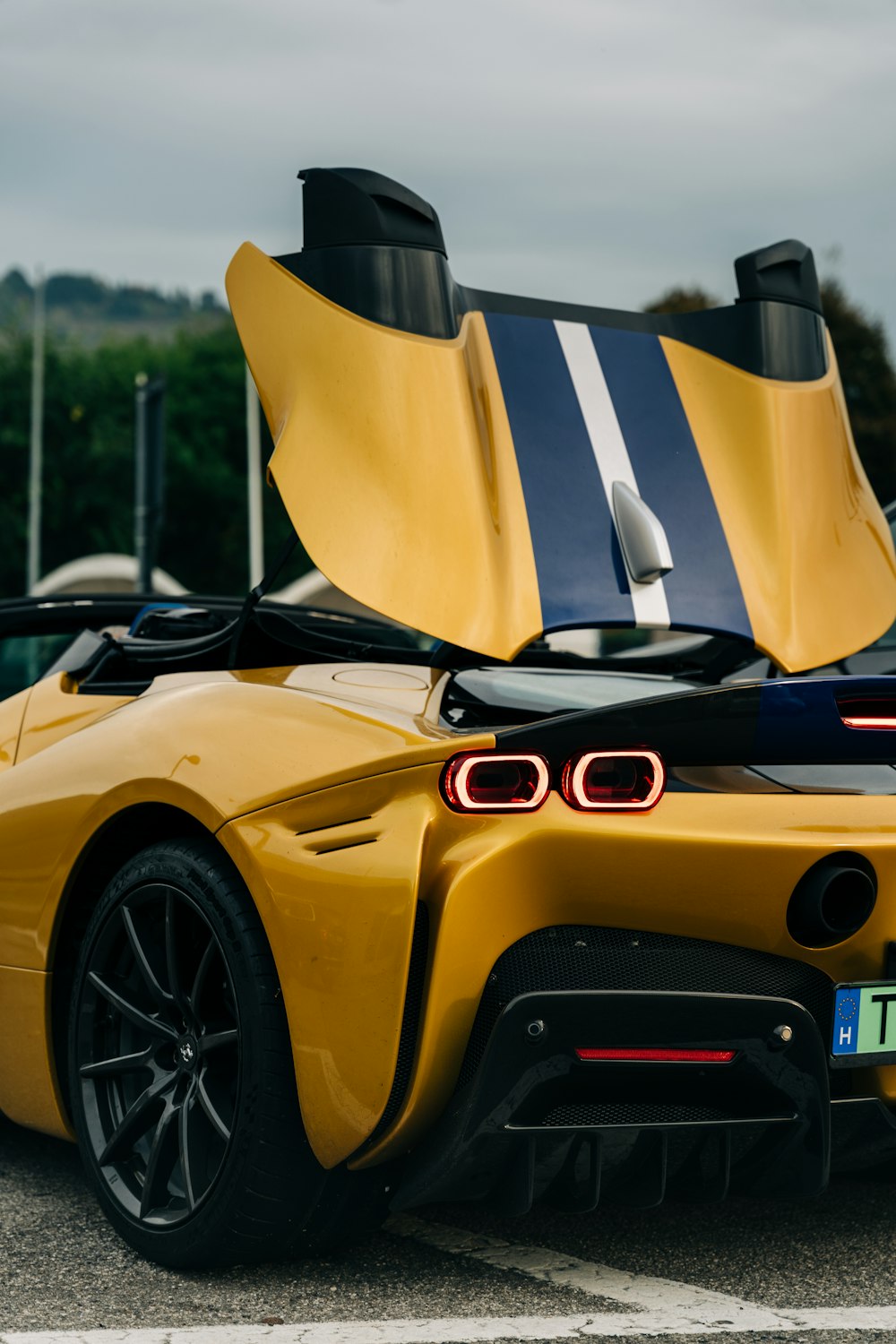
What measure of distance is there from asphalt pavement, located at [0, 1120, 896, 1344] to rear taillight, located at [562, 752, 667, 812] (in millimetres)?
836

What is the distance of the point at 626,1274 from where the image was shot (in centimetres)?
298

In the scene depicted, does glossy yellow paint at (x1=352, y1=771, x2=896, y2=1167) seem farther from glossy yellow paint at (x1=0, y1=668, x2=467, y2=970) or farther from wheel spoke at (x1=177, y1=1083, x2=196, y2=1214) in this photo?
wheel spoke at (x1=177, y1=1083, x2=196, y2=1214)

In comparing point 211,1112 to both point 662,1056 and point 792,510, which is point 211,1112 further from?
point 792,510

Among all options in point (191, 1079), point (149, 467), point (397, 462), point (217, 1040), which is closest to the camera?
point (217, 1040)

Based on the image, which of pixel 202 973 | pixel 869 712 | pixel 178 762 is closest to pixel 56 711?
pixel 178 762

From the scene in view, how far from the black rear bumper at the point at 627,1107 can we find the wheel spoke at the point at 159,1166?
1.74 ft

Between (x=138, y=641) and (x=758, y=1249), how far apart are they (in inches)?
72.9

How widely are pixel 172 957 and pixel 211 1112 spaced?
0.94 feet

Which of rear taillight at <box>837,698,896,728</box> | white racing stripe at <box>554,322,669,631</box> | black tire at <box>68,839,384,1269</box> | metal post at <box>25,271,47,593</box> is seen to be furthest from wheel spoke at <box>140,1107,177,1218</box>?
metal post at <box>25,271,47,593</box>

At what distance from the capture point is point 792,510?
3.53 meters

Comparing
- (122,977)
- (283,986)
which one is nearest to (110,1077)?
(122,977)

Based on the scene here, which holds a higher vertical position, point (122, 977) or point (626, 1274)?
point (122, 977)

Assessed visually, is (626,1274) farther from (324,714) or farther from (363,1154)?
(324,714)

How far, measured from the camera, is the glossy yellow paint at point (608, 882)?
8.44 ft
